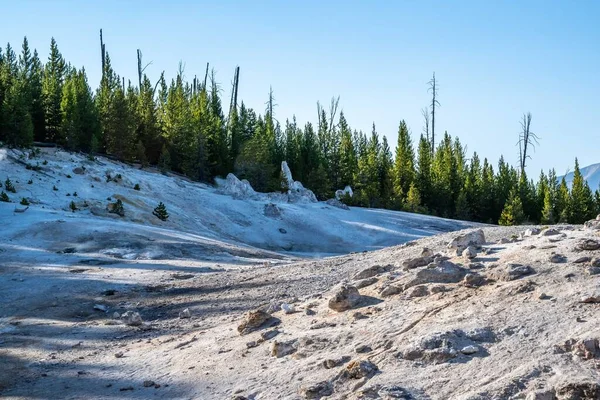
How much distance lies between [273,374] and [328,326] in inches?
50.2

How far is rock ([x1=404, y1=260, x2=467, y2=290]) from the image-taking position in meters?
8.88

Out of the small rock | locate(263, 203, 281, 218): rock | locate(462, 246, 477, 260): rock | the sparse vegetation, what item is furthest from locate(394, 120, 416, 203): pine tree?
the small rock

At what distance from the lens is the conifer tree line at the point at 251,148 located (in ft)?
156

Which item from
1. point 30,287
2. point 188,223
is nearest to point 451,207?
point 188,223

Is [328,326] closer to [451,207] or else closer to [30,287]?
[30,287]

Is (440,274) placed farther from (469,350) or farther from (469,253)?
(469,350)

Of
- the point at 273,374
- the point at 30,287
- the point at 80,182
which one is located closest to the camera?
the point at 273,374

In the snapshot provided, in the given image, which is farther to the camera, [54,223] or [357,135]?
[357,135]

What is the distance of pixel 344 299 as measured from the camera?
29.9 ft

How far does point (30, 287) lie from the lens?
47.8ft

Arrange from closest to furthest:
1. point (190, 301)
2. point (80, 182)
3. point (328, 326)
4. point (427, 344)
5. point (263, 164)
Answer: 1. point (427, 344)
2. point (328, 326)
3. point (190, 301)
4. point (80, 182)
5. point (263, 164)

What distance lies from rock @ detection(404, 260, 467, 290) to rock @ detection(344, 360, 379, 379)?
2.29 meters

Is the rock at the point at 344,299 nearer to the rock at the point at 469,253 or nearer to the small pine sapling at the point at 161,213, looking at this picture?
→ the rock at the point at 469,253

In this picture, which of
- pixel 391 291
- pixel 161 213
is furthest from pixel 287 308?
pixel 161 213
